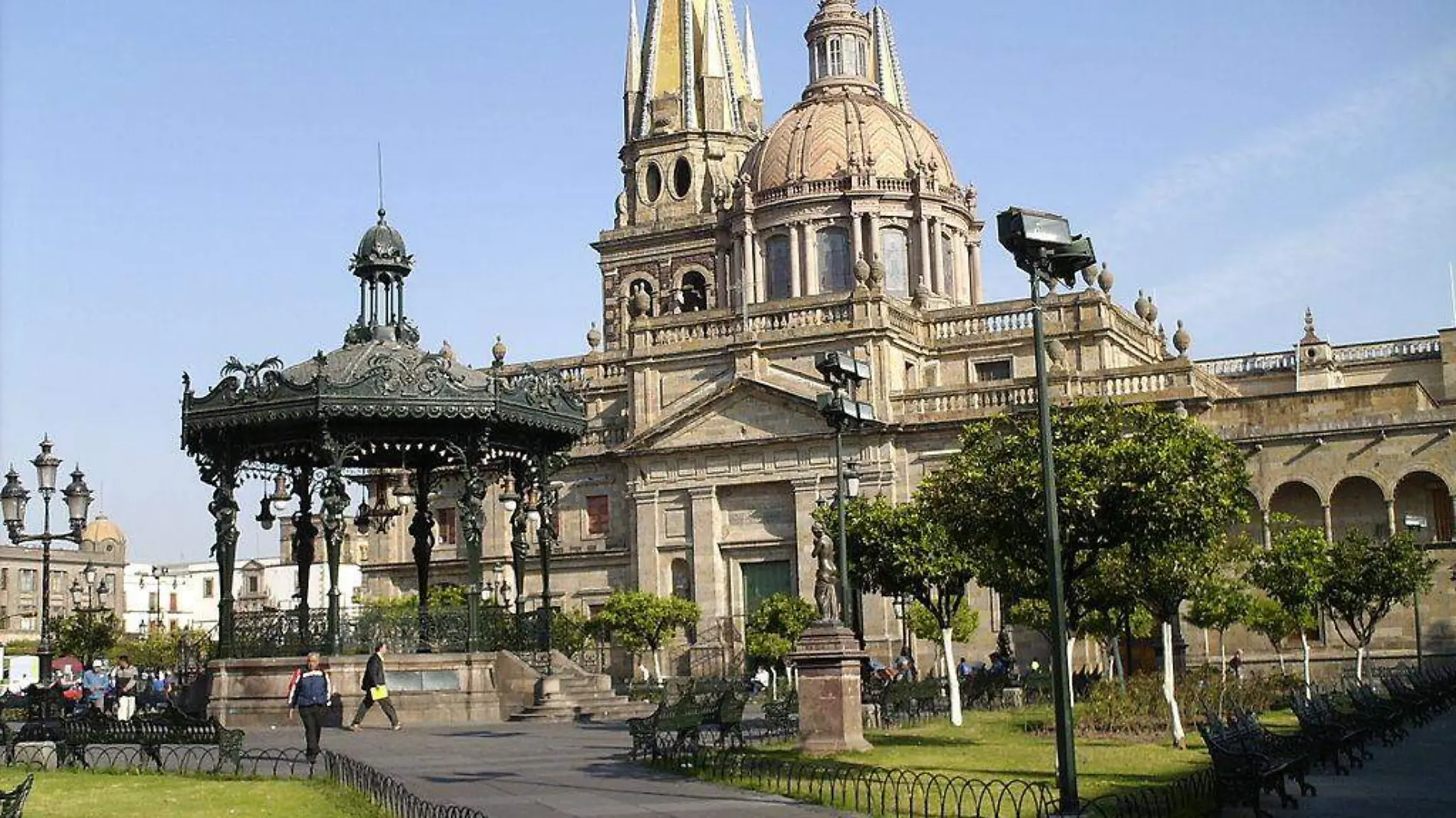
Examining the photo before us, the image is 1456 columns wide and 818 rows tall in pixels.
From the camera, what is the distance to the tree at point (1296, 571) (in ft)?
121

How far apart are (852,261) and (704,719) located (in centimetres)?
4368

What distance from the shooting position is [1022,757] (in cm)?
2239

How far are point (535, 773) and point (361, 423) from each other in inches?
422

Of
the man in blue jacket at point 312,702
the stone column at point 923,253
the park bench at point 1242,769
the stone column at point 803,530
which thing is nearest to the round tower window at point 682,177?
the stone column at point 923,253

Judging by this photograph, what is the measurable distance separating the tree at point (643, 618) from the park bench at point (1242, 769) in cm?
3563

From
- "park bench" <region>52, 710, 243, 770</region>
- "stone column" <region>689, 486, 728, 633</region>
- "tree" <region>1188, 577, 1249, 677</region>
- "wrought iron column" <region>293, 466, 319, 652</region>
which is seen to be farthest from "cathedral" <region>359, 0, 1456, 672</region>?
"park bench" <region>52, 710, 243, 770</region>

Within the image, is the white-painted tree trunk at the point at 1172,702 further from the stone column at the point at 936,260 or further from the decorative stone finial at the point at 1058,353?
the stone column at the point at 936,260

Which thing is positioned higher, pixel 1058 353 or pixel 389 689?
pixel 1058 353

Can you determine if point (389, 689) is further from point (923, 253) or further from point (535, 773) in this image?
point (923, 253)

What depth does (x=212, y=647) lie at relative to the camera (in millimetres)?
33062

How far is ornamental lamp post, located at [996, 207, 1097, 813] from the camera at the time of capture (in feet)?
45.9

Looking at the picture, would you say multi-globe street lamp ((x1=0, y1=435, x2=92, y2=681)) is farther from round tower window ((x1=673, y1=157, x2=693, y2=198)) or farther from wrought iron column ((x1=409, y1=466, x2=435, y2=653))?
round tower window ((x1=673, y1=157, x2=693, y2=198))

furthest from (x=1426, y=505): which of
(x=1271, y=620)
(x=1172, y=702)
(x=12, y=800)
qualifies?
(x=12, y=800)

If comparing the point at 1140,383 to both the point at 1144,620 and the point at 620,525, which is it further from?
the point at 620,525
